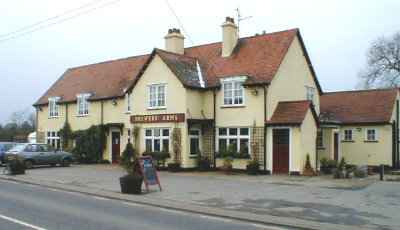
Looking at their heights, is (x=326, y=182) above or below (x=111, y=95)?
below

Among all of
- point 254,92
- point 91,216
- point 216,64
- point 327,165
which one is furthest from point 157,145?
point 91,216

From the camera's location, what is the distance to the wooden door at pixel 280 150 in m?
25.8

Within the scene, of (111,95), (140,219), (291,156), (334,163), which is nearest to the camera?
(140,219)

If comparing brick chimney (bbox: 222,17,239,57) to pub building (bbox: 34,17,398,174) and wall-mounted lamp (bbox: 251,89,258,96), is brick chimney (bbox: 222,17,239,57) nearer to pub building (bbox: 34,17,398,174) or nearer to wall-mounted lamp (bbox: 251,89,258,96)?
pub building (bbox: 34,17,398,174)

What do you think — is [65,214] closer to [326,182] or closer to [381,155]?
[326,182]

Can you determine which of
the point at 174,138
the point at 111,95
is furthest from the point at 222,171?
the point at 111,95

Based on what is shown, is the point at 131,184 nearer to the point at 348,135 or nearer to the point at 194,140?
the point at 194,140

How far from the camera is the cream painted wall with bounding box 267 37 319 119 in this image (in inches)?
1062

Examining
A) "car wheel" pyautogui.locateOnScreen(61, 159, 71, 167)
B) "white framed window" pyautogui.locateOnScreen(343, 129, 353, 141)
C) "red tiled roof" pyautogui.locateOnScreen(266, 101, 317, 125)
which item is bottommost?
"car wheel" pyautogui.locateOnScreen(61, 159, 71, 167)

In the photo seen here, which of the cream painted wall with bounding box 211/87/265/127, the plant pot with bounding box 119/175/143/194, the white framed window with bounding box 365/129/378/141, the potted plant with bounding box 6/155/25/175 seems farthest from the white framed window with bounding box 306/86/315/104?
the potted plant with bounding box 6/155/25/175

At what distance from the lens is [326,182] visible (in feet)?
70.8

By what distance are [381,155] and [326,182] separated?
1245cm

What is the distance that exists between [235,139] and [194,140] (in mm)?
2721

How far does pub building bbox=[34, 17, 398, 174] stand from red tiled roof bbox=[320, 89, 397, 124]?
137 mm
